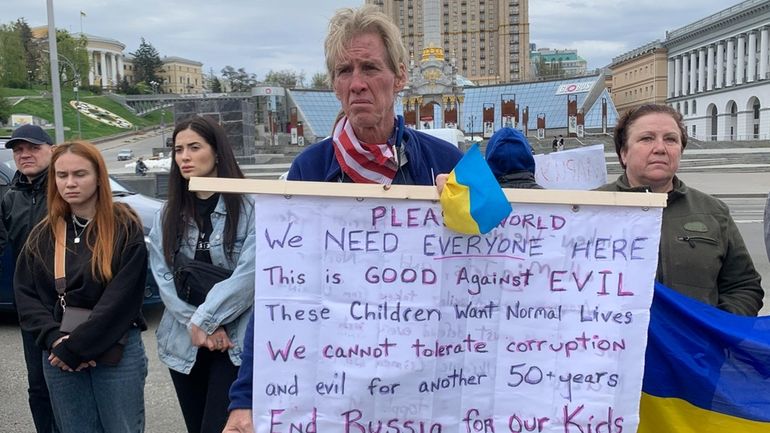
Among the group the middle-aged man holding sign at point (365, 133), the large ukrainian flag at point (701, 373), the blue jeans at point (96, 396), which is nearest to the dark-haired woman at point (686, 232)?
the large ukrainian flag at point (701, 373)

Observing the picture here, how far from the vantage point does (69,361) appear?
3.06 meters

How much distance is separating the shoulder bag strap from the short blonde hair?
1.85 metres

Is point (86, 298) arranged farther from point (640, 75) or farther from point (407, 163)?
point (640, 75)

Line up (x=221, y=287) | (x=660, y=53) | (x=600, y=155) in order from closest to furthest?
1. (x=221, y=287)
2. (x=600, y=155)
3. (x=660, y=53)

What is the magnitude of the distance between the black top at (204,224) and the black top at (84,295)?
401mm

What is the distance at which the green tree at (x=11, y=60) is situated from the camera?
3897 inches

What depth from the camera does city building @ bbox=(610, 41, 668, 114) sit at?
104250 mm

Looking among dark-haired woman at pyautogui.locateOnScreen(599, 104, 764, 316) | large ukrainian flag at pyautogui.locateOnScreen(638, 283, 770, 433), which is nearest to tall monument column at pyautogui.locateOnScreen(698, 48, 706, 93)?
dark-haired woman at pyautogui.locateOnScreen(599, 104, 764, 316)

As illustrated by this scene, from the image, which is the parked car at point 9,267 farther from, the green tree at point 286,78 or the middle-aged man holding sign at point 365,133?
the green tree at point 286,78

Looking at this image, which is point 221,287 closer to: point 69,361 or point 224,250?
point 224,250

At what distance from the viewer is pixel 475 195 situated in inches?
78.1

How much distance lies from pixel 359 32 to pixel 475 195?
73 cm

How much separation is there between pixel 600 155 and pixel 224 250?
319 cm

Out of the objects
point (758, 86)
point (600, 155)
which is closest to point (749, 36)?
point (758, 86)
